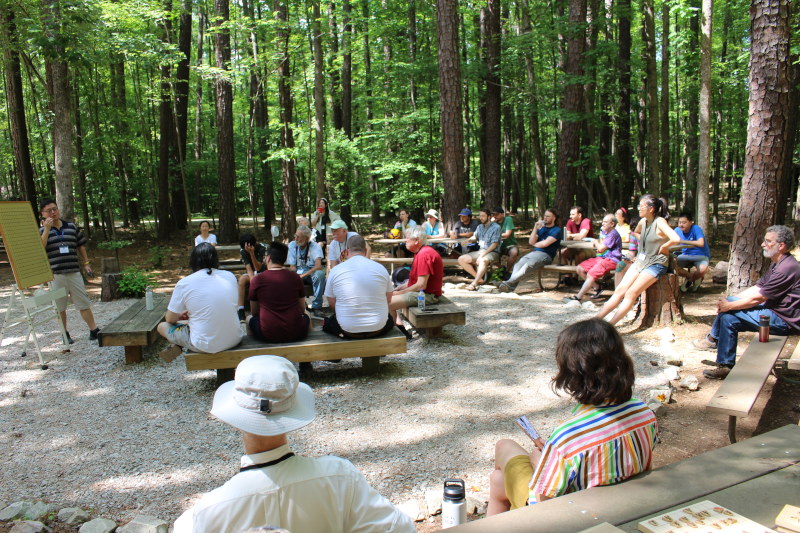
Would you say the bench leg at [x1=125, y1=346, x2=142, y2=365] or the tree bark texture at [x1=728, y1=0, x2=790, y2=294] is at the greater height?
the tree bark texture at [x1=728, y1=0, x2=790, y2=294]

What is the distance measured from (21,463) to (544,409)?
13.4 feet

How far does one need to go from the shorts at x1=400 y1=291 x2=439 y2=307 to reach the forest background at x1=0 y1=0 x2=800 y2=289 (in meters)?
3.80

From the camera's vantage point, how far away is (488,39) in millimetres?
14688

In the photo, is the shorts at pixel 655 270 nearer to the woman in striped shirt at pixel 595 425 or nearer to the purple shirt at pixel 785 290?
the purple shirt at pixel 785 290

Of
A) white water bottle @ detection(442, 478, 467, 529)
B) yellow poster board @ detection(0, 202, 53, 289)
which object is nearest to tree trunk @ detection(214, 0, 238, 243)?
yellow poster board @ detection(0, 202, 53, 289)

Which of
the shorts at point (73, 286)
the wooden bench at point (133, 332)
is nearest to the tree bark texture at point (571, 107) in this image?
the wooden bench at point (133, 332)

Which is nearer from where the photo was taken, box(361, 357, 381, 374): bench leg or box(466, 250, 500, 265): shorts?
box(361, 357, 381, 374): bench leg

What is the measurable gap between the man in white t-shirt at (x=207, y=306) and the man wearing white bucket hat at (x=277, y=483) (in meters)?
3.35

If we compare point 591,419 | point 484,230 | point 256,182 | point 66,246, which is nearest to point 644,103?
point 484,230

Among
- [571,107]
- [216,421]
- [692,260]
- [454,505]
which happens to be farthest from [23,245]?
[571,107]

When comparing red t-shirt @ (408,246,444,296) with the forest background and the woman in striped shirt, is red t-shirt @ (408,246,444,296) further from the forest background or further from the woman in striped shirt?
the woman in striped shirt

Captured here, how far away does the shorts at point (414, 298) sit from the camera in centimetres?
670

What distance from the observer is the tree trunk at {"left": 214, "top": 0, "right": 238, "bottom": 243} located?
14.3 metres

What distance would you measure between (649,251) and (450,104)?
583 centimetres
